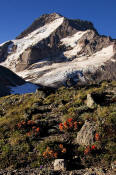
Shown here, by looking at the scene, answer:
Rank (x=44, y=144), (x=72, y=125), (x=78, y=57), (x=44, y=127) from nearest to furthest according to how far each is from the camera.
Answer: (x=44, y=144) → (x=72, y=125) → (x=44, y=127) → (x=78, y=57)

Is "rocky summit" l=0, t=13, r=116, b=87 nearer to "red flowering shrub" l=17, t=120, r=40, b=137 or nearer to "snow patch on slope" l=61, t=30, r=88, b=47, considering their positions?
"snow patch on slope" l=61, t=30, r=88, b=47

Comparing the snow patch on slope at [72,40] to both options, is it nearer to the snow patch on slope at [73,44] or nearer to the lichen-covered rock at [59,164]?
the snow patch on slope at [73,44]

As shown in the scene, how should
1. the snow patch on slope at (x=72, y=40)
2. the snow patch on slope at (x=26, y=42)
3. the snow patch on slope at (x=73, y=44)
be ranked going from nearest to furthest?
the snow patch on slope at (x=73, y=44)
the snow patch on slope at (x=26, y=42)
the snow patch on slope at (x=72, y=40)

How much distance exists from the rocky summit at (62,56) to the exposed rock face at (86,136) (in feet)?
238

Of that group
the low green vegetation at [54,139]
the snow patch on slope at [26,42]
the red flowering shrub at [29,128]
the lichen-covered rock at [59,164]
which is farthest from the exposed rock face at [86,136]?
the snow patch on slope at [26,42]

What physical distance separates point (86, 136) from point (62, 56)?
136 m

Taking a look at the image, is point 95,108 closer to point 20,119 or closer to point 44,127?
point 44,127

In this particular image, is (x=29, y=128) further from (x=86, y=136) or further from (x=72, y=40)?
(x=72, y=40)

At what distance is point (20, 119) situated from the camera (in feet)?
37.0

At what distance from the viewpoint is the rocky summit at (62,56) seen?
9400 centimetres

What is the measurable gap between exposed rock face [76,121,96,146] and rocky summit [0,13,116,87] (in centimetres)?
7268

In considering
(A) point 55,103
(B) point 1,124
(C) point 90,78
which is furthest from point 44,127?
(C) point 90,78

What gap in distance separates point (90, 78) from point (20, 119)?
268 feet

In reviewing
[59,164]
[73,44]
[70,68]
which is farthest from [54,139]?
[73,44]
